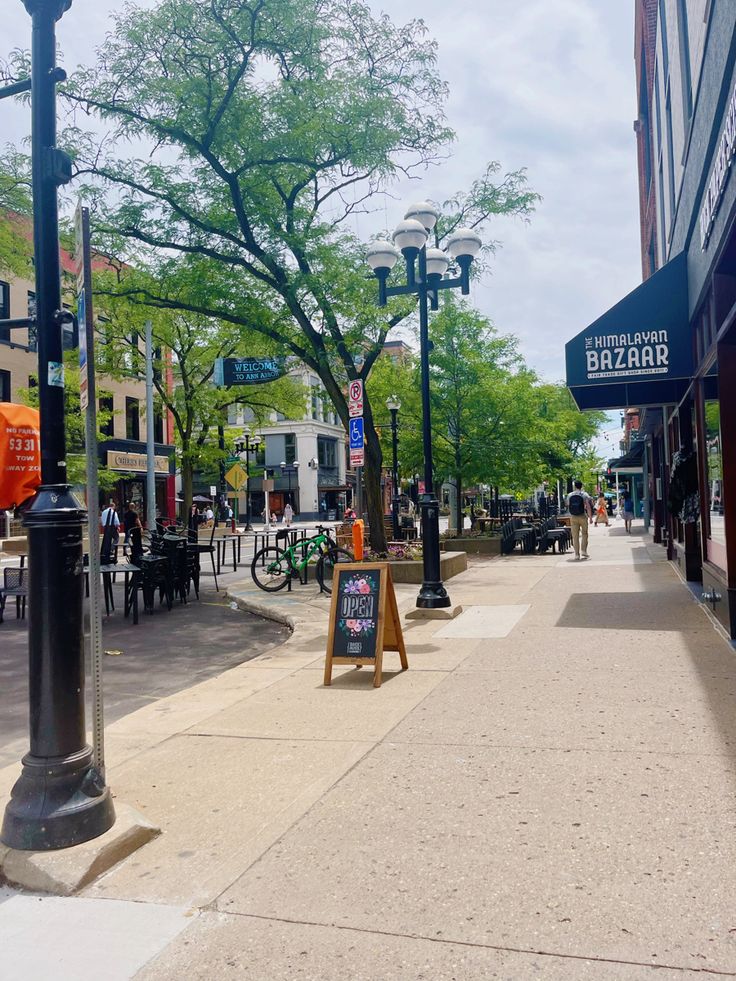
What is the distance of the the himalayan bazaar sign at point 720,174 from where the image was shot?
19.8 ft

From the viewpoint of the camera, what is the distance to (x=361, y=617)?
23.6 feet

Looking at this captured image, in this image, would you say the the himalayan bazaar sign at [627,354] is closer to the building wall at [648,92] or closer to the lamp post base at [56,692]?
the lamp post base at [56,692]

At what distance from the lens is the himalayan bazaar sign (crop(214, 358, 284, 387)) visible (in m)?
Answer: 20.0

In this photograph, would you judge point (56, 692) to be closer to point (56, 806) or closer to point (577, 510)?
point (56, 806)

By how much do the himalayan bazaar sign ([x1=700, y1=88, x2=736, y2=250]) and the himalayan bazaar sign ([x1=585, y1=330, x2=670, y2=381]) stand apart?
229cm

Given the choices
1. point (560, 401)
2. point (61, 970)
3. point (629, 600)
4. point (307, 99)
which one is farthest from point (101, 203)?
point (560, 401)

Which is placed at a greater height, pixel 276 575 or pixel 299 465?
pixel 299 465

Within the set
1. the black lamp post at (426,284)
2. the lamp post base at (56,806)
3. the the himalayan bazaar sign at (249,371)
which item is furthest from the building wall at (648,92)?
the lamp post base at (56,806)

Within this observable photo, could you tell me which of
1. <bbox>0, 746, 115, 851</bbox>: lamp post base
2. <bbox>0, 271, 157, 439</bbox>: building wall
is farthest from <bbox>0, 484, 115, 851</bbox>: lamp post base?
<bbox>0, 271, 157, 439</bbox>: building wall

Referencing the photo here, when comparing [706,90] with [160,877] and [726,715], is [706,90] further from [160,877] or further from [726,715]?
[160,877]

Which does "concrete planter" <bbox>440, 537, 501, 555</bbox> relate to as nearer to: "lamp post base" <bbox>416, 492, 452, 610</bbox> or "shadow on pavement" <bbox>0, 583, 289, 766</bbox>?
"shadow on pavement" <bbox>0, 583, 289, 766</bbox>

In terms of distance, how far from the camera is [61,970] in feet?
9.29

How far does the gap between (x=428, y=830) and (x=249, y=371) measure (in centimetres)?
1743

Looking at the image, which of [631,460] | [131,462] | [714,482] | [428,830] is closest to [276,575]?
[714,482]
